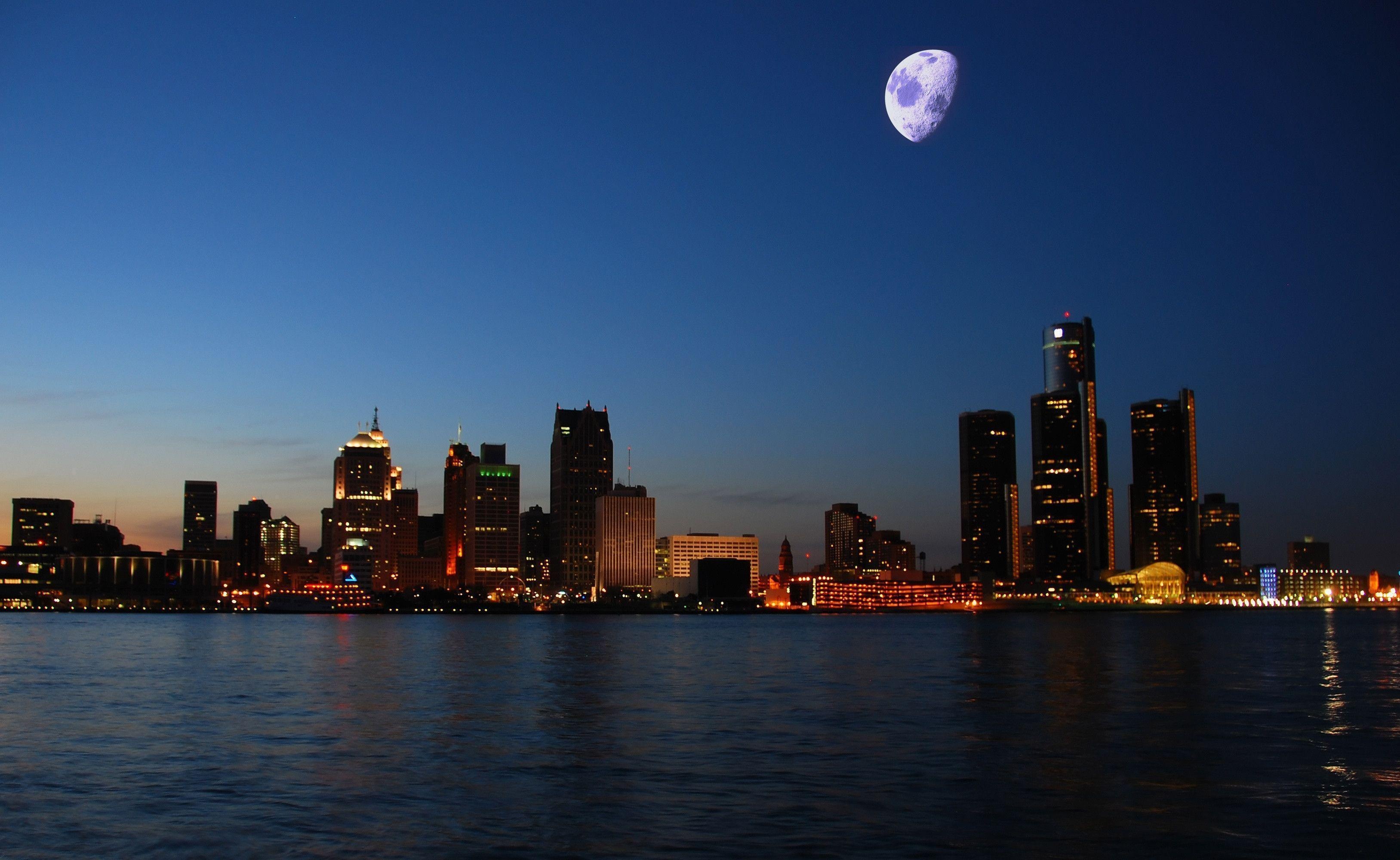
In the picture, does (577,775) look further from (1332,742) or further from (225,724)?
(1332,742)

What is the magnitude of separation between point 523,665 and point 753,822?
58.9 meters

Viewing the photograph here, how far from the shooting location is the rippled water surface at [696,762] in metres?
26.4

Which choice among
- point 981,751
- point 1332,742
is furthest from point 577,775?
point 1332,742

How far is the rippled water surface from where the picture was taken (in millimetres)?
26375

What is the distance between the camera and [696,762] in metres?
36.8

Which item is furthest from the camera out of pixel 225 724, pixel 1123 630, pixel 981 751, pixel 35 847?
pixel 1123 630

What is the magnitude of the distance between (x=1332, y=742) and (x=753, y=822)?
25.5 meters

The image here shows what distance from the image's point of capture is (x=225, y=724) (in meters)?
46.9

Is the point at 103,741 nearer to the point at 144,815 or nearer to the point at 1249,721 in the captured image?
the point at 144,815

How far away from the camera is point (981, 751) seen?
38.9 m

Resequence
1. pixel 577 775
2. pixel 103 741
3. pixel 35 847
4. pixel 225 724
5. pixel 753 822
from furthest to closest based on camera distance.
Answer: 1. pixel 225 724
2. pixel 103 741
3. pixel 577 775
4. pixel 753 822
5. pixel 35 847

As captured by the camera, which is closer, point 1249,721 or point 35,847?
point 35,847

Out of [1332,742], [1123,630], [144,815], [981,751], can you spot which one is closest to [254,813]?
[144,815]

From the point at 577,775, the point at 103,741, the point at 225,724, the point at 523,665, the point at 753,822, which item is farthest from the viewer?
the point at 523,665
